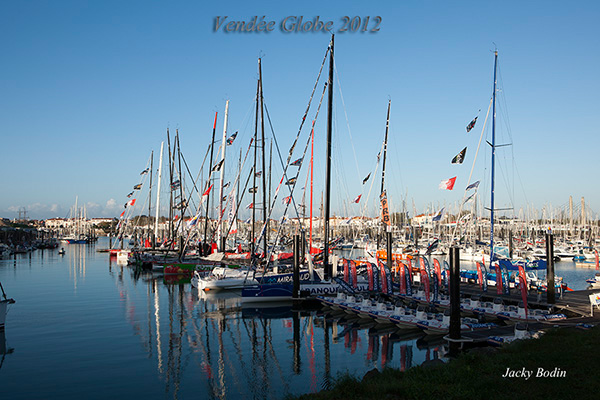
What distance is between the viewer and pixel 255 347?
75.6 ft

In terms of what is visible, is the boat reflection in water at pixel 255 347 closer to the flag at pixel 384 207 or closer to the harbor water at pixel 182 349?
the harbor water at pixel 182 349

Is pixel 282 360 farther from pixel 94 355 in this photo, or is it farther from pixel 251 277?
pixel 251 277

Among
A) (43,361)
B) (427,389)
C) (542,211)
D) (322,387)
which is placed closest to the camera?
(427,389)

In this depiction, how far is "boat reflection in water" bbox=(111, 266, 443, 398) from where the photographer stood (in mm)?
17734

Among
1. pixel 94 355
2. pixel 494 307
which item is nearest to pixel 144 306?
pixel 94 355

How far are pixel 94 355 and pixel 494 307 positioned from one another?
A: 21.4m

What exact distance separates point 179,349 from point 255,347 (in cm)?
362

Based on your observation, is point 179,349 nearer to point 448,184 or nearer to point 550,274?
point 550,274

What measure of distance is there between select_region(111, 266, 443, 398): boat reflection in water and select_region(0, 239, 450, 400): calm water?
0.16 feet

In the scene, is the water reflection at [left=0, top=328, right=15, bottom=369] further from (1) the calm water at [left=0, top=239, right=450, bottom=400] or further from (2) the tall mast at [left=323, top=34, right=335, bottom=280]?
(2) the tall mast at [left=323, top=34, right=335, bottom=280]

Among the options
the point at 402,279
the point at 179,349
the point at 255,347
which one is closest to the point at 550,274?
the point at 402,279

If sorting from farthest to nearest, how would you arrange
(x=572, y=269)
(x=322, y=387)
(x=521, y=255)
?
(x=521, y=255)
(x=572, y=269)
(x=322, y=387)

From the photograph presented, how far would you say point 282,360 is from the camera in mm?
20844

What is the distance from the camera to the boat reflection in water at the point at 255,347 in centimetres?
1773
